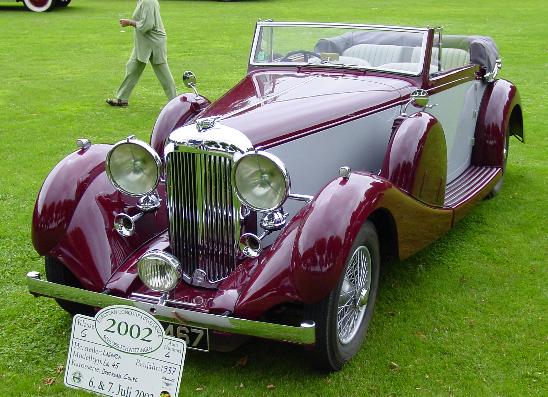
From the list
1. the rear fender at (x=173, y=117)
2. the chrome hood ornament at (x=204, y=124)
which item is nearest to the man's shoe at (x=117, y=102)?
the rear fender at (x=173, y=117)

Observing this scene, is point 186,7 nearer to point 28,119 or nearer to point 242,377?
point 28,119

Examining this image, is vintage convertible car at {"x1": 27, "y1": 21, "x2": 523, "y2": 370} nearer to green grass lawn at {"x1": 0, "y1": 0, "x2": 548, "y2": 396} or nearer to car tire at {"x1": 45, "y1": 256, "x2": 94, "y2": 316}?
car tire at {"x1": 45, "y1": 256, "x2": 94, "y2": 316}

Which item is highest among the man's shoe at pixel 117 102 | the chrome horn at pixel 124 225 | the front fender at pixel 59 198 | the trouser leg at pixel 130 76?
the front fender at pixel 59 198

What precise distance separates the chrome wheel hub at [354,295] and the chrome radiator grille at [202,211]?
0.61 meters

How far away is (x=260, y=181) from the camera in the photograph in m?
3.34

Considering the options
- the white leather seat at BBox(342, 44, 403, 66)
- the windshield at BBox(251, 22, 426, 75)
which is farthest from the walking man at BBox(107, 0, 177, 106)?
the white leather seat at BBox(342, 44, 403, 66)

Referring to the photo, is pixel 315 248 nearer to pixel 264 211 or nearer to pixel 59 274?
pixel 264 211

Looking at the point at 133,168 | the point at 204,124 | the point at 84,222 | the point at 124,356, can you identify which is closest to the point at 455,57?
the point at 204,124

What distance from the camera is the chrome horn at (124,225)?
3.78 m

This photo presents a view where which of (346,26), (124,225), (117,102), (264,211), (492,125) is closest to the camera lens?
(264,211)

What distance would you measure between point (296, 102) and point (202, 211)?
3.41 ft

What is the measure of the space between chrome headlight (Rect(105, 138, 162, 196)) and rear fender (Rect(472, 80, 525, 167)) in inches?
138

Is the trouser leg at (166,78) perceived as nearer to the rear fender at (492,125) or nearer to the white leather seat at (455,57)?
the white leather seat at (455,57)

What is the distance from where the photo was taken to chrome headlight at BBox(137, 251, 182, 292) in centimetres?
329
